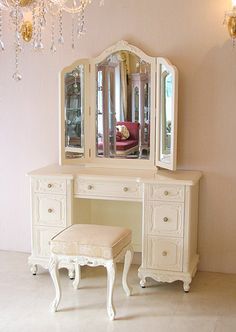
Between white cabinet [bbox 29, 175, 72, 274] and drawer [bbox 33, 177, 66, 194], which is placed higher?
drawer [bbox 33, 177, 66, 194]

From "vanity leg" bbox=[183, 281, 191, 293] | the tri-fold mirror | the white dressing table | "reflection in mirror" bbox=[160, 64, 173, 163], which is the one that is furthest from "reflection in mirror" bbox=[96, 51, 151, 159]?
"vanity leg" bbox=[183, 281, 191, 293]

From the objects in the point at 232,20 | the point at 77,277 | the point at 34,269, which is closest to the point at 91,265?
the point at 77,277

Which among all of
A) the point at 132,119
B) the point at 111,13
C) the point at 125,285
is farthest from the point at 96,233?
the point at 111,13

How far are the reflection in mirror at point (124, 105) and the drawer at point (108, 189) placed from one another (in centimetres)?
36

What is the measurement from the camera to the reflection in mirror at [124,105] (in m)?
3.67

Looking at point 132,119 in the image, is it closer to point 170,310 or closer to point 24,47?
point 24,47

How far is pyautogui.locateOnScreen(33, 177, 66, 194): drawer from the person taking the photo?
140 inches

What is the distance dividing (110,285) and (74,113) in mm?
1414

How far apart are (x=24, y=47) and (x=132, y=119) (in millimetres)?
1068

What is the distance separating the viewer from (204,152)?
3670 millimetres

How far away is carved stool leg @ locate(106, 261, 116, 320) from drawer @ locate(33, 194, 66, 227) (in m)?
0.72

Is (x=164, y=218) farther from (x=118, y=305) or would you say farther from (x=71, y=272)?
(x=71, y=272)

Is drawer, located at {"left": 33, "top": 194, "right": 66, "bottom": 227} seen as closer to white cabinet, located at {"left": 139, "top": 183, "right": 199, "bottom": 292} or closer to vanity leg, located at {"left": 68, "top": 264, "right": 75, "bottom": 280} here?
vanity leg, located at {"left": 68, "top": 264, "right": 75, "bottom": 280}

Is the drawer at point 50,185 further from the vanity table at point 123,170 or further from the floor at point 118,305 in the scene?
the floor at point 118,305
